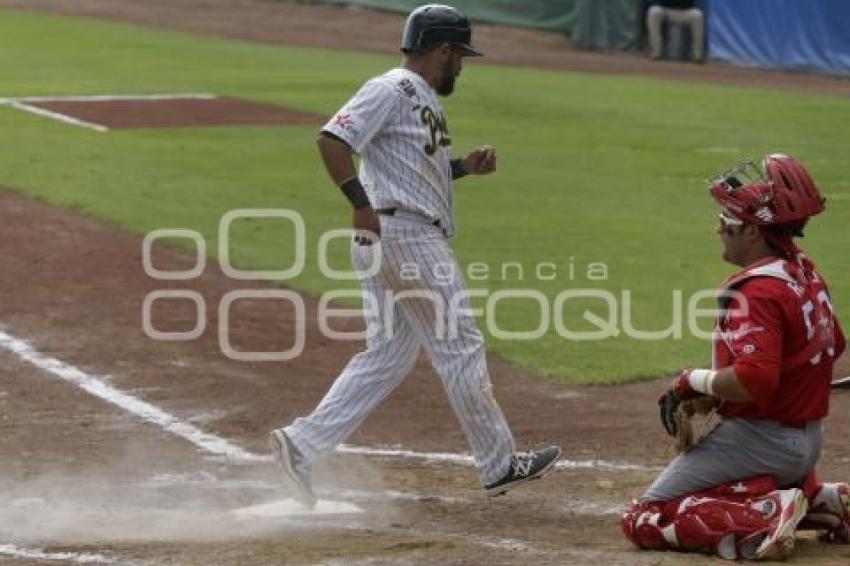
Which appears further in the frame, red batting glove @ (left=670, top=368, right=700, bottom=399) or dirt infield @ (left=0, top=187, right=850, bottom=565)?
dirt infield @ (left=0, top=187, right=850, bottom=565)

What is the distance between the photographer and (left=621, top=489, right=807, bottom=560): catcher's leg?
263 inches

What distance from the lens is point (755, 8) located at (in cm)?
2759

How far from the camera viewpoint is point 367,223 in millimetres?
Result: 7477

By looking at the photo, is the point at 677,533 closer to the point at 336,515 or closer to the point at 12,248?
the point at 336,515

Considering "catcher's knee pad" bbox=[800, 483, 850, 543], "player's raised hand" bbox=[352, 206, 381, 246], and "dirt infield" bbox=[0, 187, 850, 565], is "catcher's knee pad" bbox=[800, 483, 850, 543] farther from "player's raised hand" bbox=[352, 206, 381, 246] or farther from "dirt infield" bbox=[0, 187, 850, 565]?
"player's raised hand" bbox=[352, 206, 381, 246]

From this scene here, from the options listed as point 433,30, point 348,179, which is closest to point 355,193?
point 348,179

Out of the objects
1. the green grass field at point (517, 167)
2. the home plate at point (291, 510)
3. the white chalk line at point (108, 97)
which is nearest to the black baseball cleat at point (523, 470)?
the home plate at point (291, 510)

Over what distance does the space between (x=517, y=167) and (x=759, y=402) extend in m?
11.2

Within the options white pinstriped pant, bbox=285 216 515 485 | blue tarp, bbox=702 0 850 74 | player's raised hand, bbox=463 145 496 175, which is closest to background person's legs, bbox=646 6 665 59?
blue tarp, bbox=702 0 850 74

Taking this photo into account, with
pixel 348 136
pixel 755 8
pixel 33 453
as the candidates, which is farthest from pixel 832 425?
pixel 755 8

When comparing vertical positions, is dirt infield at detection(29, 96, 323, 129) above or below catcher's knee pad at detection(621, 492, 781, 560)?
above

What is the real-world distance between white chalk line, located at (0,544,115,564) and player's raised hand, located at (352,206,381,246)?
5.33 ft

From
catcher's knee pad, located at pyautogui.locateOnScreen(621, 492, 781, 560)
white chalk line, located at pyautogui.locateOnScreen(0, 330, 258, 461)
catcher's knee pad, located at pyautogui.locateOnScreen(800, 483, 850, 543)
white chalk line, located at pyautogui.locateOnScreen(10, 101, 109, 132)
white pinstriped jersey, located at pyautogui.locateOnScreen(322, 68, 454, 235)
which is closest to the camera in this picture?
catcher's knee pad, located at pyautogui.locateOnScreen(621, 492, 781, 560)

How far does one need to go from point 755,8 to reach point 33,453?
67.3ft
